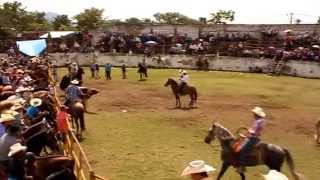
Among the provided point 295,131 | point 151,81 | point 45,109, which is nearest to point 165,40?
point 151,81


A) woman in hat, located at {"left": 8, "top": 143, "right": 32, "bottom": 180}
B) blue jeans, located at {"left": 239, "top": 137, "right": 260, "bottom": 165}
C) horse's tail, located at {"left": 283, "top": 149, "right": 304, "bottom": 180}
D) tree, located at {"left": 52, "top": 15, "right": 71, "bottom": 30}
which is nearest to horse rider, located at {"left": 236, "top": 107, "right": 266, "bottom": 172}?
blue jeans, located at {"left": 239, "top": 137, "right": 260, "bottom": 165}

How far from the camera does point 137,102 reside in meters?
28.7

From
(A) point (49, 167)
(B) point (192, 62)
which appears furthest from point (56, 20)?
(A) point (49, 167)

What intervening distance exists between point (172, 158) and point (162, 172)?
1593 millimetres

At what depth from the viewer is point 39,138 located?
550 inches

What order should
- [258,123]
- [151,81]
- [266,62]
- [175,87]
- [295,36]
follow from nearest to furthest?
[258,123], [175,87], [151,81], [266,62], [295,36]

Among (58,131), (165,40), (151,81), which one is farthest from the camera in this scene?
(165,40)

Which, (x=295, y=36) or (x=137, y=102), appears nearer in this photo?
(x=137, y=102)

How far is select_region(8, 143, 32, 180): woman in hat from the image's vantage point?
9344 mm

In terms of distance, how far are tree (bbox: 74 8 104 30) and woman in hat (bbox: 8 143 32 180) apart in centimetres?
8152

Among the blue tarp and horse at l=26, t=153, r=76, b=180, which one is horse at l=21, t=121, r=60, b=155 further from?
the blue tarp

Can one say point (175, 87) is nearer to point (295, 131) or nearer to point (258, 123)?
point (295, 131)

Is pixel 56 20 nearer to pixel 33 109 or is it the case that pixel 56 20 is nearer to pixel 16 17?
pixel 16 17

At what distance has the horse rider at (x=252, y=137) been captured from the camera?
45.3 feet
